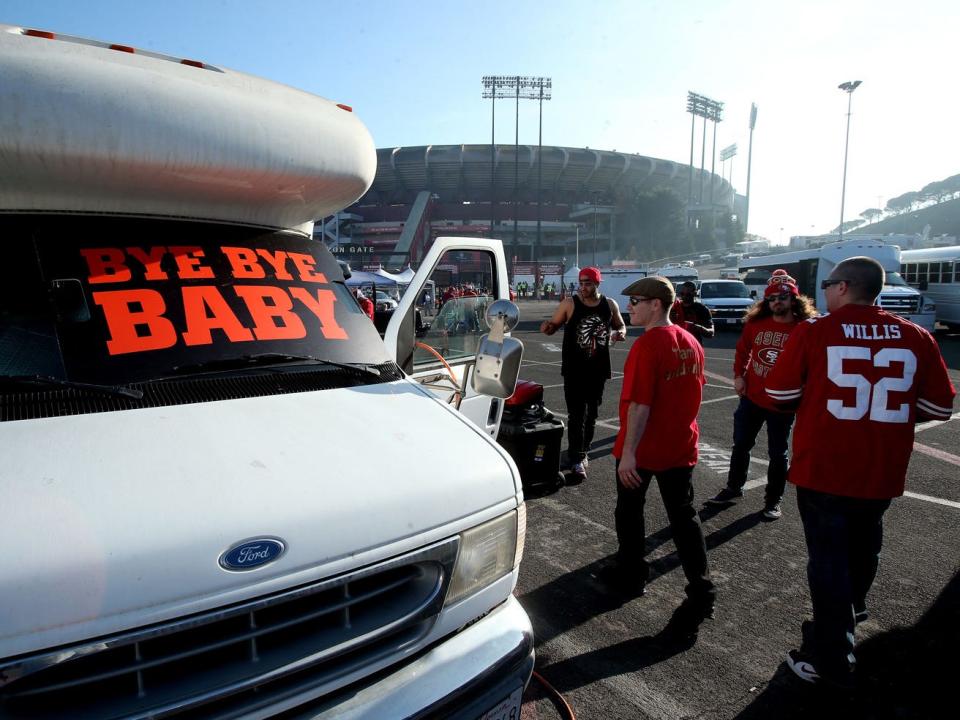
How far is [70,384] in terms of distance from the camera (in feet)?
6.11

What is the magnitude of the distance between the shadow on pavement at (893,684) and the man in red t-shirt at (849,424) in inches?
4.8

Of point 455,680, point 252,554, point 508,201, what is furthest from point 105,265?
point 508,201

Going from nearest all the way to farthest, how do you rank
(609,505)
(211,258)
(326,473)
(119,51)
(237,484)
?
(237,484) < (326,473) < (119,51) < (211,258) < (609,505)

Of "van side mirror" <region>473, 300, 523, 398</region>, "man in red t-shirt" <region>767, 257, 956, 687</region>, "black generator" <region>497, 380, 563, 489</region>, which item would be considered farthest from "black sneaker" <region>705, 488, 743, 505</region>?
"van side mirror" <region>473, 300, 523, 398</region>

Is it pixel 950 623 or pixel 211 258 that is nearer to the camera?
pixel 211 258

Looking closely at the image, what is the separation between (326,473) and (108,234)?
1.45 metres

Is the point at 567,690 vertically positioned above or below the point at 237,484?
below

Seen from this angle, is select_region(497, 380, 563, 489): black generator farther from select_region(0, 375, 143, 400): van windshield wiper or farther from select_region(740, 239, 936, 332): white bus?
select_region(740, 239, 936, 332): white bus

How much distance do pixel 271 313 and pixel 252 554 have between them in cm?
126

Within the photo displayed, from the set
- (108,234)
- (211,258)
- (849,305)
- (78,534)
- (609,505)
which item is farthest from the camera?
(609,505)

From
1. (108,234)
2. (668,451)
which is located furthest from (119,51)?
(668,451)

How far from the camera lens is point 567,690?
2.71 metres

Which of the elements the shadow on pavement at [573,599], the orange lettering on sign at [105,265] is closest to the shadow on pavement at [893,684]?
the shadow on pavement at [573,599]

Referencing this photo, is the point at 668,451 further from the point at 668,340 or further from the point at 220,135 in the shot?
the point at 220,135
